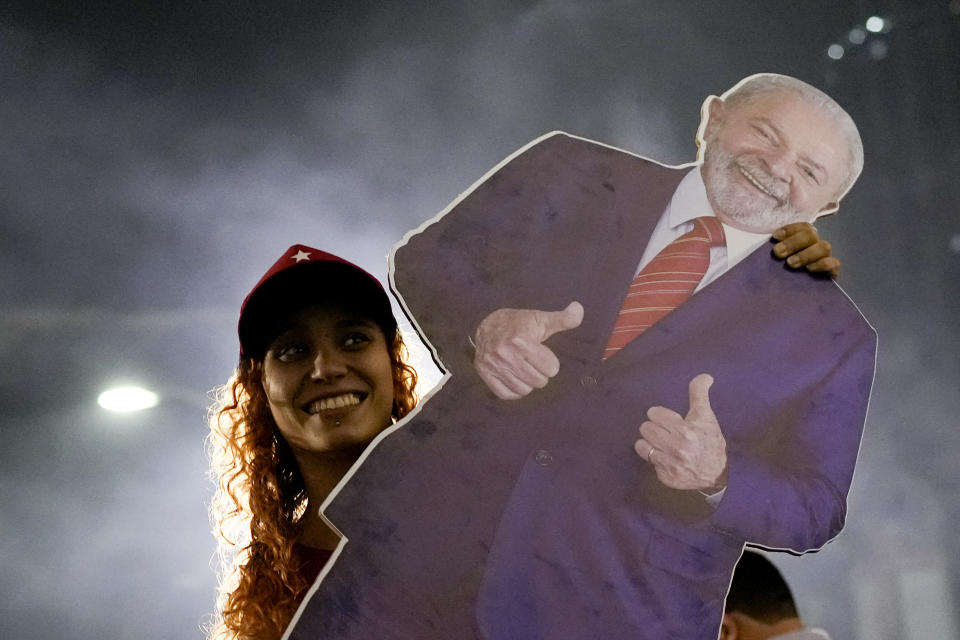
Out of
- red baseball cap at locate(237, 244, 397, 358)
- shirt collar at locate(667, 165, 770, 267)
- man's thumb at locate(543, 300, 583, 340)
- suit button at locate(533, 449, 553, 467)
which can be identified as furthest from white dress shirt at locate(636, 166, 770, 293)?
red baseball cap at locate(237, 244, 397, 358)

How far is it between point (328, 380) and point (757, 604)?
0.96 metres

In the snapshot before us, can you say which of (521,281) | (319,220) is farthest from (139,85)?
(521,281)

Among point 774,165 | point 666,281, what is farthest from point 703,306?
point 774,165

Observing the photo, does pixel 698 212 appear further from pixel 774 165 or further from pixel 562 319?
pixel 562 319

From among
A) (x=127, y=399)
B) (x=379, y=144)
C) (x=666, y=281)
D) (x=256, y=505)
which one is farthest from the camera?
(x=127, y=399)

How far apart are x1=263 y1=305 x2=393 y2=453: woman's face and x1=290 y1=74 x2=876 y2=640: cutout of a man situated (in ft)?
0.52

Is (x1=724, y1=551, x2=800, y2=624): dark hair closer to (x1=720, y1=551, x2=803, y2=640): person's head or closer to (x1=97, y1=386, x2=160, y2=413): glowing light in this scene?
(x1=720, y1=551, x2=803, y2=640): person's head

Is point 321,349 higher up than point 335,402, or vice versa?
point 321,349

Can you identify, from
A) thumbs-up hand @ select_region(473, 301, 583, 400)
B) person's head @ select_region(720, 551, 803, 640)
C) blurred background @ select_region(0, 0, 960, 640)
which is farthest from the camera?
blurred background @ select_region(0, 0, 960, 640)

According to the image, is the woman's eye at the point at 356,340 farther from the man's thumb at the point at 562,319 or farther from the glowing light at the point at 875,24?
the glowing light at the point at 875,24

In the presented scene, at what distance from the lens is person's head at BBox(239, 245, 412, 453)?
69.0 inches

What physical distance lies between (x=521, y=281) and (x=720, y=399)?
0.43 metres

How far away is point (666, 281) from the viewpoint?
5.69 ft

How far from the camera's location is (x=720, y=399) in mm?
1677
